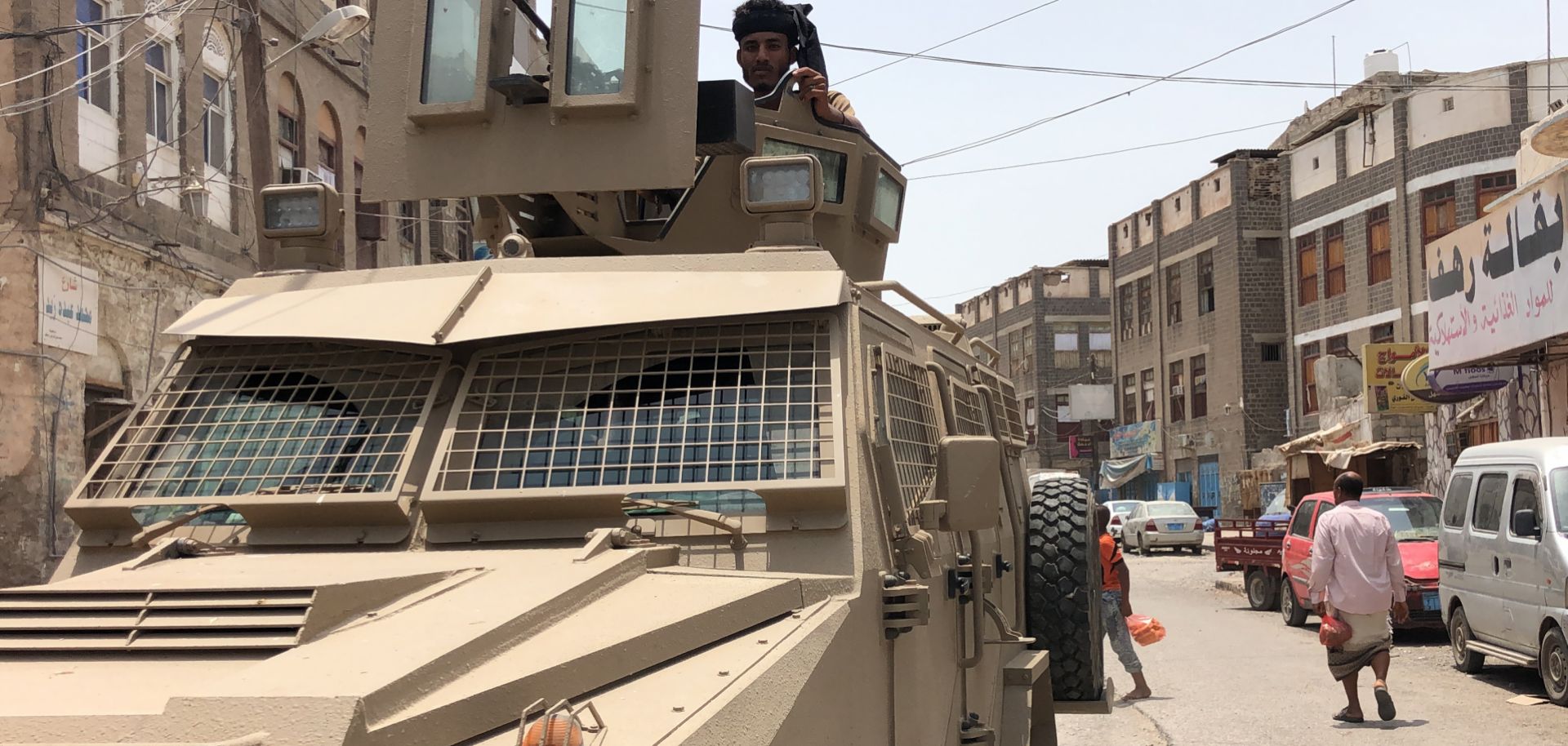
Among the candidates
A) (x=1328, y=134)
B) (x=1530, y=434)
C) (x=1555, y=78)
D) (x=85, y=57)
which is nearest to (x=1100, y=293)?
(x=1328, y=134)

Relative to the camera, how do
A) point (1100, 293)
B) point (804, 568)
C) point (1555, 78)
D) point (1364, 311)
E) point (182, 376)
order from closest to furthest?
1. point (804, 568)
2. point (182, 376)
3. point (1555, 78)
4. point (1364, 311)
5. point (1100, 293)

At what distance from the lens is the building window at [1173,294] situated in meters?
43.2

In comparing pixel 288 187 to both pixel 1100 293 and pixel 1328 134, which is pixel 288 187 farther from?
pixel 1100 293

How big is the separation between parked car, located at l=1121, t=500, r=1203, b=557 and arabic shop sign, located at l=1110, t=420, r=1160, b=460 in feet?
33.7

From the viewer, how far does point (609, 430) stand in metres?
4.26

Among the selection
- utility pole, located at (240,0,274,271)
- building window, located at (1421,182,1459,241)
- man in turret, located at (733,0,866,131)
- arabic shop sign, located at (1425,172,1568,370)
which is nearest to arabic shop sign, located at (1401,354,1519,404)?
arabic shop sign, located at (1425,172,1568,370)

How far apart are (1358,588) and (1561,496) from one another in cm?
198

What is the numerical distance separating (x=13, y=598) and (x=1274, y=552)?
16.8m

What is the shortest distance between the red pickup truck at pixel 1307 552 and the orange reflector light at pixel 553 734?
1055 centimetres

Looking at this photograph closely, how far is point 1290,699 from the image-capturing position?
11070 mm

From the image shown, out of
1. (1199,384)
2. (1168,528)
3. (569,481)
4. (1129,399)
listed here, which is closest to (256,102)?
(569,481)

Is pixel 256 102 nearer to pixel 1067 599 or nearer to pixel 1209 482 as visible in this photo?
pixel 1067 599

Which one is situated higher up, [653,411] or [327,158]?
[327,158]

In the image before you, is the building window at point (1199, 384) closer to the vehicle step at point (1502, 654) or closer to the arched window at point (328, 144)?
the arched window at point (328, 144)
